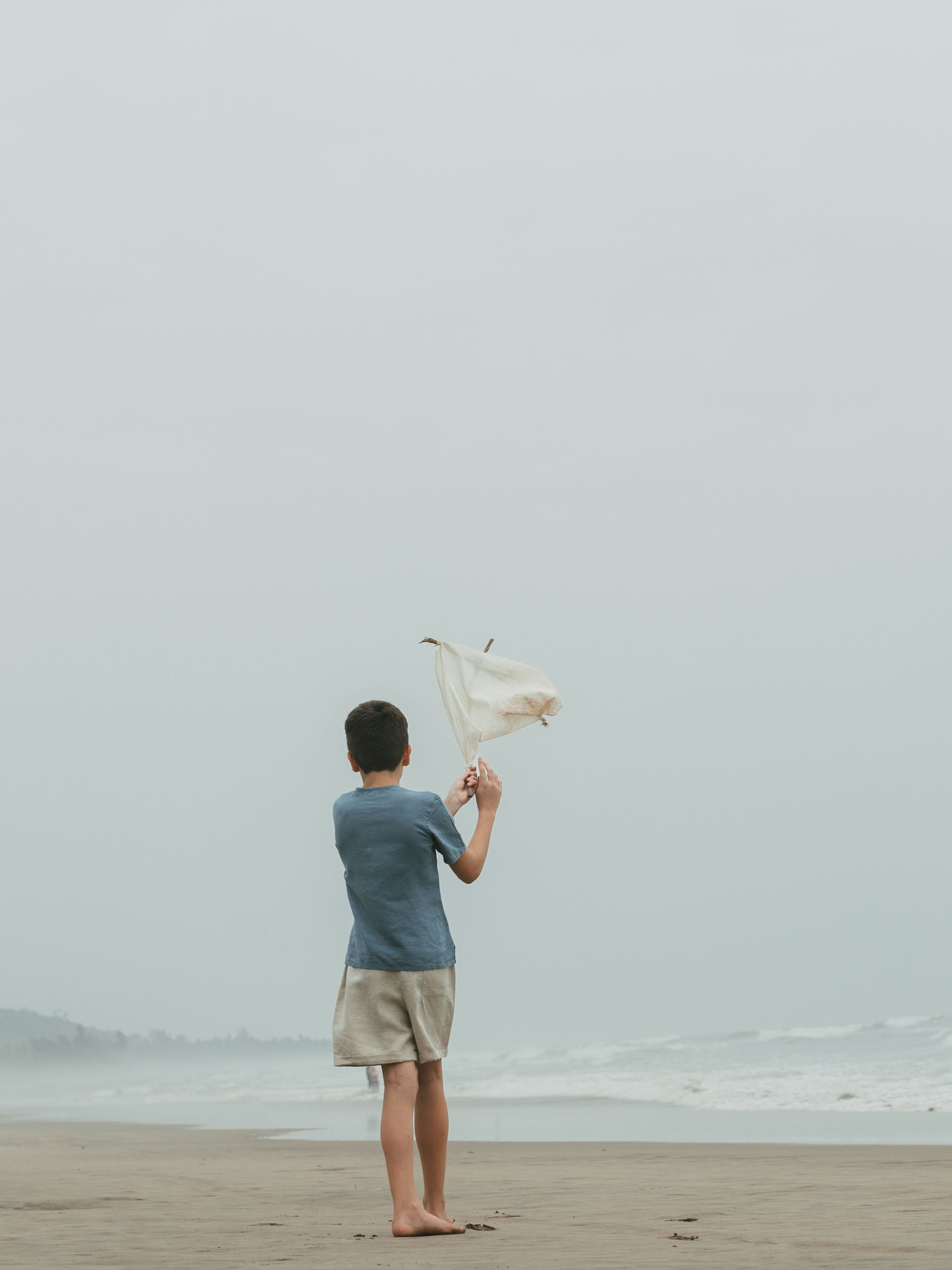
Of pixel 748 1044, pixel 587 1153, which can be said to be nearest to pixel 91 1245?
pixel 587 1153

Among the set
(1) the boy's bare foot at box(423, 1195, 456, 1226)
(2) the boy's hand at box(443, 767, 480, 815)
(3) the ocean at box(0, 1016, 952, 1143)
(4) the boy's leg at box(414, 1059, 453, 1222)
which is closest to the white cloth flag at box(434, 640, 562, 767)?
(2) the boy's hand at box(443, 767, 480, 815)

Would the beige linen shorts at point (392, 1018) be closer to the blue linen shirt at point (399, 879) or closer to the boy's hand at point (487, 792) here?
the blue linen shirt at point (399, 879)

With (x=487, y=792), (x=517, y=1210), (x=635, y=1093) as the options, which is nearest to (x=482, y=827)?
(x=487, y=792)

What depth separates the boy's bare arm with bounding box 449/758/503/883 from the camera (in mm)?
3834

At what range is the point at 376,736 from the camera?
155 inches

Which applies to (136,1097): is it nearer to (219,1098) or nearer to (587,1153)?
(219,1098)

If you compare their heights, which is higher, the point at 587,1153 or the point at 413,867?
the point at 413,867

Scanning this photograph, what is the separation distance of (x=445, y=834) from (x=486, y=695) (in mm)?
701

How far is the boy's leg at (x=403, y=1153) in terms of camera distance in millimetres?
3594

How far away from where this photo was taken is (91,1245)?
372 cm

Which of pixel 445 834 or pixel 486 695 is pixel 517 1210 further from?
pixel 486 695

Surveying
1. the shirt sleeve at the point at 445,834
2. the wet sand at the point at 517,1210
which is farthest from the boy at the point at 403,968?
the wet sand at the point at 517,1210

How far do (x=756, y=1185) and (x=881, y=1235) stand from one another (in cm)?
204

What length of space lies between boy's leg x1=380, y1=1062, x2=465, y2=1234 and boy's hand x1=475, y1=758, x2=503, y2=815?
0.84 m
